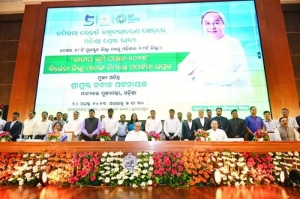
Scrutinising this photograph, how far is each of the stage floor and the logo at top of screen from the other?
475 centimetres

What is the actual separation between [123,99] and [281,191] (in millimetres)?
4023

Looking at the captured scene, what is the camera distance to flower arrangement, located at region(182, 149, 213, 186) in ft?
10.5

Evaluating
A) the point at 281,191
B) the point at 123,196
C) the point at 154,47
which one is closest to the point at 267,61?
the point at 154,47

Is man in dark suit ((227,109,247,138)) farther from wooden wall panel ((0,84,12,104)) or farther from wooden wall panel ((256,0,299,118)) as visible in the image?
wooden wall panel ((0,84,12,104))

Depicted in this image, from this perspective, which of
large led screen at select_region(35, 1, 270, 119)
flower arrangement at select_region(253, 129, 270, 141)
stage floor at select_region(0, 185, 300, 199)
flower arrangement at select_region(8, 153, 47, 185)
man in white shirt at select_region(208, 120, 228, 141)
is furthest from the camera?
large led screen at select_region(35, 1, 270, 119)

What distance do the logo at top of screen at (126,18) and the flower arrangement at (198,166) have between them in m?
4.41

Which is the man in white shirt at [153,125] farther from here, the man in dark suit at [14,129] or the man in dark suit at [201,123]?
the man in dark suit at [14,129]

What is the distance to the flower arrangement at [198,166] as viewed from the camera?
3.20 m

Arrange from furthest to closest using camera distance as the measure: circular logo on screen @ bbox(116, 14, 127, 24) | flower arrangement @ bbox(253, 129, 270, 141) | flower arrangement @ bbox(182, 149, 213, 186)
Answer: circular logo on screen @ bbox(116, 14, 127, 24) < flower arrangement @ bbox(253, 129, 270, 141) < flower arrangement @ bbox(182, 149, 213, 186)

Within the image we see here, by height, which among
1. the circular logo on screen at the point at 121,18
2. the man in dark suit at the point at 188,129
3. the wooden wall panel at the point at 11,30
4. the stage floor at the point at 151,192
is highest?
the wooden wall panel at the point at 11,30

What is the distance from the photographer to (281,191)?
2.81 metres

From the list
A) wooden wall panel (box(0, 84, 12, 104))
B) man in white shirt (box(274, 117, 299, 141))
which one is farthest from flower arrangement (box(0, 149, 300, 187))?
wooden wall panel (box(0, 84, 12, 104))

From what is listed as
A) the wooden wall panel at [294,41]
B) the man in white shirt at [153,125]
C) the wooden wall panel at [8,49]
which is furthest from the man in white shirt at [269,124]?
the wooden wall panel at [8,49]

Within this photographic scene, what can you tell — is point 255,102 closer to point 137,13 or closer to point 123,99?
point 123,99
